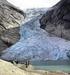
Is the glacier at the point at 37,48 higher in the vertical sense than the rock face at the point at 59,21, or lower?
lower

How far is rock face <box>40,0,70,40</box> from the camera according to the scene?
161 feet

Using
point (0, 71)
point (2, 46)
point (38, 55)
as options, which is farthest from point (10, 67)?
point (2, 46)

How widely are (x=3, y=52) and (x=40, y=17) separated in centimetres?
1740

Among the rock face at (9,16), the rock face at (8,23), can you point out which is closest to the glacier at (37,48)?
the rock face at (8,23)

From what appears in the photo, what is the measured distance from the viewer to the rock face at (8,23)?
48.7 m

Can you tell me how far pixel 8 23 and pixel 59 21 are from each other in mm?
9518

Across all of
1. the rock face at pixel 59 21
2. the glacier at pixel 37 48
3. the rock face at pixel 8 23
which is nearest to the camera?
the glacier at pixel 37 48

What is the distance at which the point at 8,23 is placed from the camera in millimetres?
53406

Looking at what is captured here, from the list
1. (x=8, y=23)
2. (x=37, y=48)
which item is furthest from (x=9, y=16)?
(x=37, y=48)

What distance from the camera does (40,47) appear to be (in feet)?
155

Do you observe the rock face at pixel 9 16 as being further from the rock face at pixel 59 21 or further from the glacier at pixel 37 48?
the rock face at pixel 59 21

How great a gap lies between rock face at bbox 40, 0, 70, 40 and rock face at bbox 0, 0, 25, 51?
5.68 metres

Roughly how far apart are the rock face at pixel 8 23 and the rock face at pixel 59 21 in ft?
18.6

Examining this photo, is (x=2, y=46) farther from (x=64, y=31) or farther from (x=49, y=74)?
(x=49, y=74)
